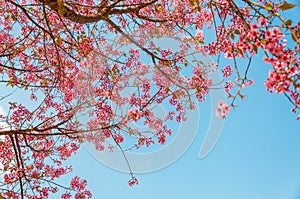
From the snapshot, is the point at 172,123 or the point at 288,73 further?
the point at 172,123

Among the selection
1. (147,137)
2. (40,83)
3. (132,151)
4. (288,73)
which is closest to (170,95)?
(147,137)

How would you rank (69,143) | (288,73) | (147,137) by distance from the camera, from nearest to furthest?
(288,73)
(147,137)
(69,143)

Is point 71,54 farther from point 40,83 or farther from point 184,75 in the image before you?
point 184,75

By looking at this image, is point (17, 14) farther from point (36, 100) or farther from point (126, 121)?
point (126, 121)

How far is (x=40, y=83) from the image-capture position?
2.95 m

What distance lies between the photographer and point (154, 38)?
2.64m

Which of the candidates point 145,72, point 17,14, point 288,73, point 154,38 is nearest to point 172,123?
point 145,72

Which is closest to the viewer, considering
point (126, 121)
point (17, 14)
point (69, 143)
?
point (126, 121)

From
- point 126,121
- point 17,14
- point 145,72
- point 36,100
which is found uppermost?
point 17,14

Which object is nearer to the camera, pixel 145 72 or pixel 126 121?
pixel 126 121

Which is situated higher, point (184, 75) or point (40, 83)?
point (40, 83)

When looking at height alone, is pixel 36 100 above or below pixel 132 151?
above

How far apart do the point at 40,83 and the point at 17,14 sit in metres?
0.60

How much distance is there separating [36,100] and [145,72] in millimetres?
1033
